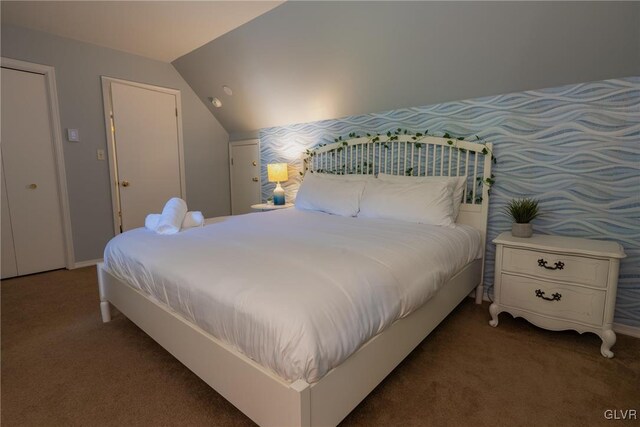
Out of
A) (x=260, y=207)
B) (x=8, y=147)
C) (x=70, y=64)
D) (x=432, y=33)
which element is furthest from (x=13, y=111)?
(x=432, y=33)

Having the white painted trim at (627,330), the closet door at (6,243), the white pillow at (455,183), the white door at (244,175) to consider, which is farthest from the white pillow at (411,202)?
the closet door at (6,243)

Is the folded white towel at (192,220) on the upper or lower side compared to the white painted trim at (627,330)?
upper

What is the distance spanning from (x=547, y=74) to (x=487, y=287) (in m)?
1.57

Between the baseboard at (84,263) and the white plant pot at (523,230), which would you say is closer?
the white plant pot at (523,230)

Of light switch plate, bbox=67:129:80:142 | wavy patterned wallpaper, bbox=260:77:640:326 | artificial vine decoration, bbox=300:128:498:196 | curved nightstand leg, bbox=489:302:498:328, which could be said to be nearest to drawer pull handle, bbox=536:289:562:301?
curved nightstand leg, bbox=489:302:498:328

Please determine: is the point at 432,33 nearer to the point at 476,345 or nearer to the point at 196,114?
the point at 476,345

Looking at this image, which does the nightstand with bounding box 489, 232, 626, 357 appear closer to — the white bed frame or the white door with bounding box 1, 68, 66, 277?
the white bed frame

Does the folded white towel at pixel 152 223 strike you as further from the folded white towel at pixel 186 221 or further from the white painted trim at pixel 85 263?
the white painted trim at pixel 85 263

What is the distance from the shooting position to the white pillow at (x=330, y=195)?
110 inches

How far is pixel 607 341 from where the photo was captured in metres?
1.81

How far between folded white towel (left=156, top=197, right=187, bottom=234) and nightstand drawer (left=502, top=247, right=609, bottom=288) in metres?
2.12

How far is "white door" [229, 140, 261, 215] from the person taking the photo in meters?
4.47

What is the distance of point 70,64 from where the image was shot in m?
3.26

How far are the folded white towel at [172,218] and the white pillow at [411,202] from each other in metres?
1.36
